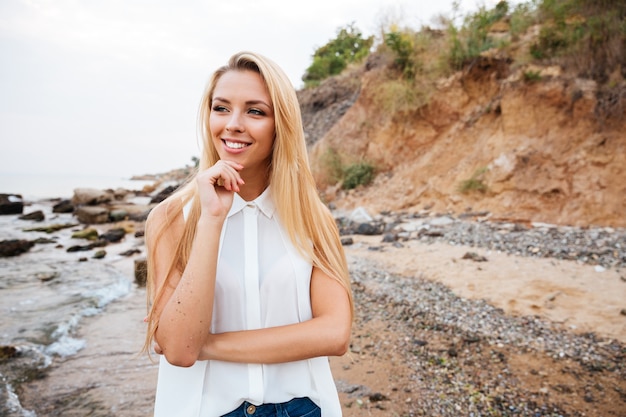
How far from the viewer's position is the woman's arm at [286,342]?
141 cm

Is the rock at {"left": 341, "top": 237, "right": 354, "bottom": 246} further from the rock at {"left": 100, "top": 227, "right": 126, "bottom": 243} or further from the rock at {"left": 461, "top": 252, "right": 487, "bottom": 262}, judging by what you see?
the rock at {"left": 100, "top": 227, "right": 126, "bottom": 243}

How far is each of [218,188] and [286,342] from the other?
0.67 m

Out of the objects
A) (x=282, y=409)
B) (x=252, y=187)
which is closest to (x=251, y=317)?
(x=282, y=409)

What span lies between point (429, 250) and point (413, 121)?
8.01 meters

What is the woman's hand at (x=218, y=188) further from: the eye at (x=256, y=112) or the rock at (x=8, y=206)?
the rock at (x=8, y=206)

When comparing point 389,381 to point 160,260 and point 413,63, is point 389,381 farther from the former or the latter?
point 413,63

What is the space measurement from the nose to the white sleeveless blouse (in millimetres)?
298

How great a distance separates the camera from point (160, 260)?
1531mm

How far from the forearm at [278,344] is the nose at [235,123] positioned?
83 cm

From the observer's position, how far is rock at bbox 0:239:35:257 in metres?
11.9

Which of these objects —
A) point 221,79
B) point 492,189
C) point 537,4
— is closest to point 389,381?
point 221,79

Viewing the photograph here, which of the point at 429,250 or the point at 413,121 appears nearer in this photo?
the point at 429,250

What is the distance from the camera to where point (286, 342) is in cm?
144

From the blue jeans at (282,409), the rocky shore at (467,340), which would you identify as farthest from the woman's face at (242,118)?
the rocky shore at (467,340)
